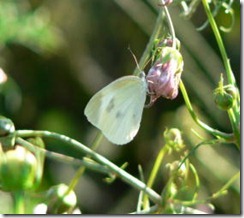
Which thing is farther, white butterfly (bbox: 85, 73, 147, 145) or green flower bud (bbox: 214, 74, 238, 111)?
white butterfly (bbox: 85, 73, 147, 145)

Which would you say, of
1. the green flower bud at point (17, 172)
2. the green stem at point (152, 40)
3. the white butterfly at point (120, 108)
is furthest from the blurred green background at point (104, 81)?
the green flower bud at point (17, 172)

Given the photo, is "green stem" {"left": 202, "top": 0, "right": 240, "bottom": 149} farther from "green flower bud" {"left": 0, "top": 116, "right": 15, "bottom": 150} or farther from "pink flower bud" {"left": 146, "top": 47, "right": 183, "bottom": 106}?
"green flower bud" {"left": 0, "top": 116, "right": 15, "bottom": 150}

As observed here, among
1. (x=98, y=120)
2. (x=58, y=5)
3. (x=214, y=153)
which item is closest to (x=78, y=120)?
(x=58, y=5)

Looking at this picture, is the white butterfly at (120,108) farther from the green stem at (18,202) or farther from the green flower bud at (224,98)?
the green stem at (18,202)

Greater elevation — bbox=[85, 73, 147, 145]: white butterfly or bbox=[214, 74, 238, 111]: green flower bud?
bbox=[214, 74, 238, 111]: green flower bud

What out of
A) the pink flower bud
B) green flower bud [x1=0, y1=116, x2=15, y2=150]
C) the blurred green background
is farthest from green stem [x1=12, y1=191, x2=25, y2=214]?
the blurred green background
